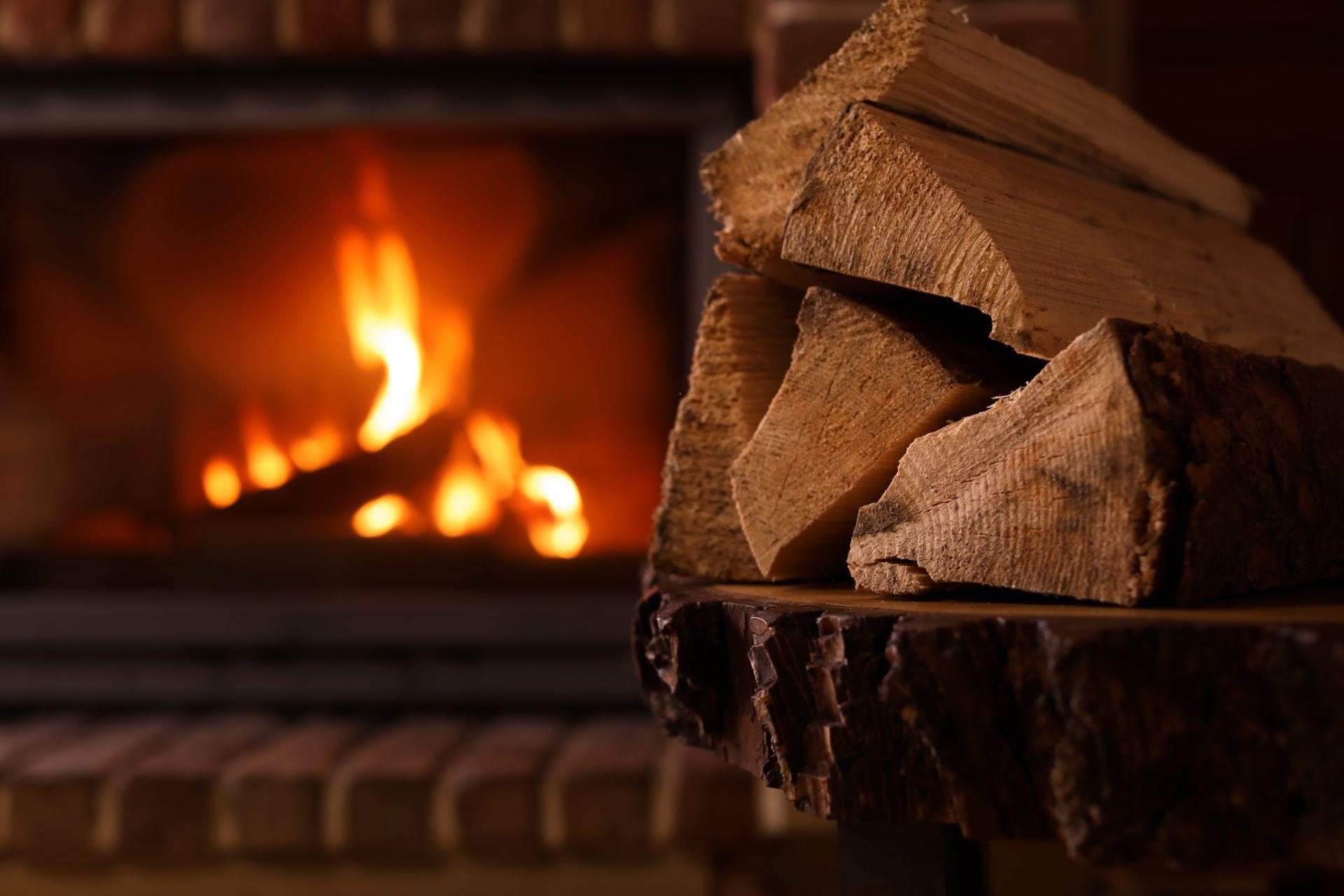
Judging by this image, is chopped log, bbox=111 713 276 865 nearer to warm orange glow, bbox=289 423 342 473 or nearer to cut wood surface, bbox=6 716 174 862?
cut wood surface, bbox=6 716 174 862

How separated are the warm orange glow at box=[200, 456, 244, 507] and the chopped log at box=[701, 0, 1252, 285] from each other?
1188 mm

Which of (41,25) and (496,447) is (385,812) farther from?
(41,25)

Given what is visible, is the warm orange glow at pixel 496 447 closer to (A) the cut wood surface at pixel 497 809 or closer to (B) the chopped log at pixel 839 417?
(A) the cut wood surface at pixel 497 809

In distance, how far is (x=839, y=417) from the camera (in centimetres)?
60

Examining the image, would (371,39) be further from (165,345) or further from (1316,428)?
(1316,428)

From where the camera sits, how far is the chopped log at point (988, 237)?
1.73ft

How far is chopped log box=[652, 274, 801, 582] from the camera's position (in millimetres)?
682

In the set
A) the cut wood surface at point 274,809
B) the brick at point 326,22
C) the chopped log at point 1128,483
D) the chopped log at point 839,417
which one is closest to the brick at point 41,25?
the brick at point 326,22

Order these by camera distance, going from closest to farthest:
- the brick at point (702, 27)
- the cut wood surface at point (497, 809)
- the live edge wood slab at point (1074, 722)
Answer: the live edge wood slab at point (1074, 722)
the cut wood surface at point (497, 809)
the brick at point (702, 27)

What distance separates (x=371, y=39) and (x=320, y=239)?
40 cm

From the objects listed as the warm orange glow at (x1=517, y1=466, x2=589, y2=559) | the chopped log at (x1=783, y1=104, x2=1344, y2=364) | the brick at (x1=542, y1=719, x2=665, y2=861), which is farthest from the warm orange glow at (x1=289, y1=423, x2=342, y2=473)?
the chopped log at (x1=783, y1=104, x2=1344, y2=364)

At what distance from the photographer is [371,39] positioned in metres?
1.38

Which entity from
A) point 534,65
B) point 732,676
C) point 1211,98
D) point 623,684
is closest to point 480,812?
point 623,684

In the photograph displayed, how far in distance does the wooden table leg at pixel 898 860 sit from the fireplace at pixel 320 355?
913 millimetres
